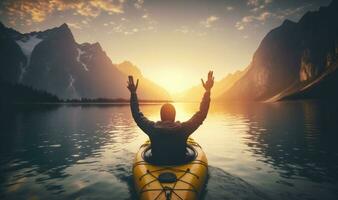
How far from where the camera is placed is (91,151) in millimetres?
17391

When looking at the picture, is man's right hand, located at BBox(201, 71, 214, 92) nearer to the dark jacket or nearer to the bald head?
the dark jacket

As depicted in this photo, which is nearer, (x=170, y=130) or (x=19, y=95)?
(x=170, y=130)

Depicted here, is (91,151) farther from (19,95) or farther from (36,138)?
(19,95)

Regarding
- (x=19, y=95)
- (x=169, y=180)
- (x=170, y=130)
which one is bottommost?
(x=169, y=180)

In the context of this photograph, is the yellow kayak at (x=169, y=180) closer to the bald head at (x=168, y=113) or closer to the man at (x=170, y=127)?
the man at (x=170, y=127)

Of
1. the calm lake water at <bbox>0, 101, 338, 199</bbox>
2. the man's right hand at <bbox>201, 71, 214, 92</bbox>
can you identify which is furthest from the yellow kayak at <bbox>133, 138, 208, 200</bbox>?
the man's right hand at <bbox>201, 71, 214, 92</bbox>

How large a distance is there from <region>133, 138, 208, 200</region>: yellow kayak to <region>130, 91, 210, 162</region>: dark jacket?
0.62 meters

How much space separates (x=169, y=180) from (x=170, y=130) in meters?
1.47

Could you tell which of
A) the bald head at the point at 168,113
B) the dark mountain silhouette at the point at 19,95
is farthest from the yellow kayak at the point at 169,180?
the dark mountain silhouette at the point at 19,95

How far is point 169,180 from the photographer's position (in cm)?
Result: 741

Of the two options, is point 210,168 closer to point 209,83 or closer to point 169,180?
point 169,180

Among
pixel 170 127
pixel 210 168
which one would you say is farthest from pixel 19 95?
pixel 170 127

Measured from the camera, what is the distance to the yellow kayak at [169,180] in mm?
6836

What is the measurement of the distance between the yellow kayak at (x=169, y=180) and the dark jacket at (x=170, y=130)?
62 cm
